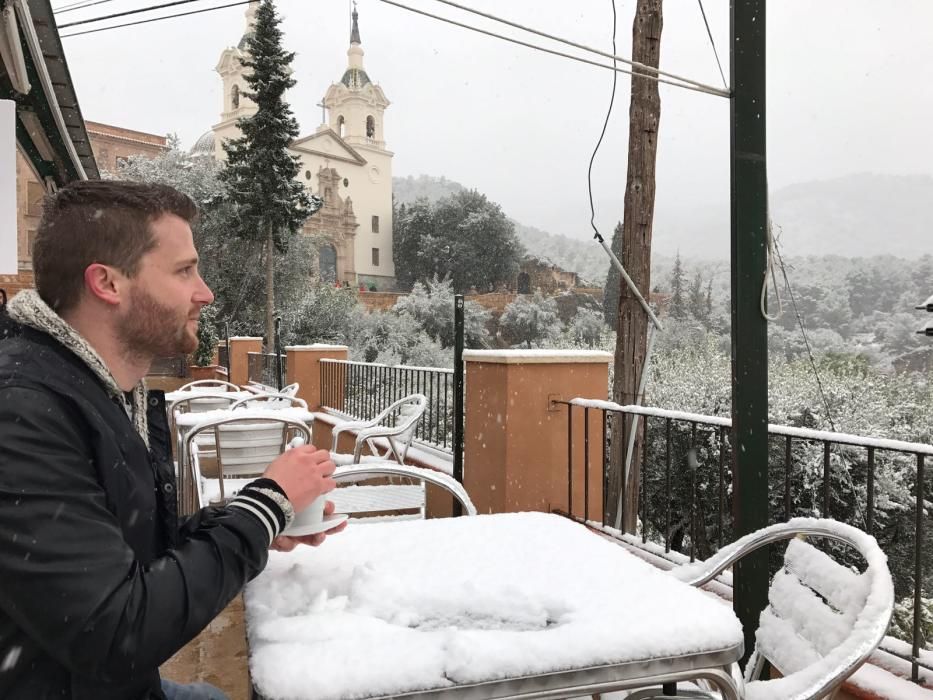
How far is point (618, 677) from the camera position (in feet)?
3.27

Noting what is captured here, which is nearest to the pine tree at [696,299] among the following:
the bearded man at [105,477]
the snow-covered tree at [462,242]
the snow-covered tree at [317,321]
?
the snow-covered tree at [462,242]

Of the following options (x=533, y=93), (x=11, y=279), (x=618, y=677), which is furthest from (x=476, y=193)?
(x=618, y=677)

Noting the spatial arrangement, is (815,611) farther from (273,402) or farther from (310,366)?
(310,366)

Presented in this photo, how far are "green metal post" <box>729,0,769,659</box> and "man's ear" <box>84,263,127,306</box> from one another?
4.91 feet

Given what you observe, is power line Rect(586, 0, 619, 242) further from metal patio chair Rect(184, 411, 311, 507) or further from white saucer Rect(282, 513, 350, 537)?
white saucer Rect(282, 513, 350, 537)

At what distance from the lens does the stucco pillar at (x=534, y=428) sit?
12.8 ft

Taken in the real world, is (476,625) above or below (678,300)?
below

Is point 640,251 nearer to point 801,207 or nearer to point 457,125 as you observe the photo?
point 801,207

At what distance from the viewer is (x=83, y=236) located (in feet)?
3.30

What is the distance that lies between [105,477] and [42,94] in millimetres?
4514

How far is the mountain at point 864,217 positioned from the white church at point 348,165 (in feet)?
90.7

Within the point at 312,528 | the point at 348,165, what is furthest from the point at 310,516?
the point at 348,165

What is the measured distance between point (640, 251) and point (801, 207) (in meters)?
47.7

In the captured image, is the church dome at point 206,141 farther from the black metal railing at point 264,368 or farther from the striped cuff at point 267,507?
the striped cuff at point 267,507
